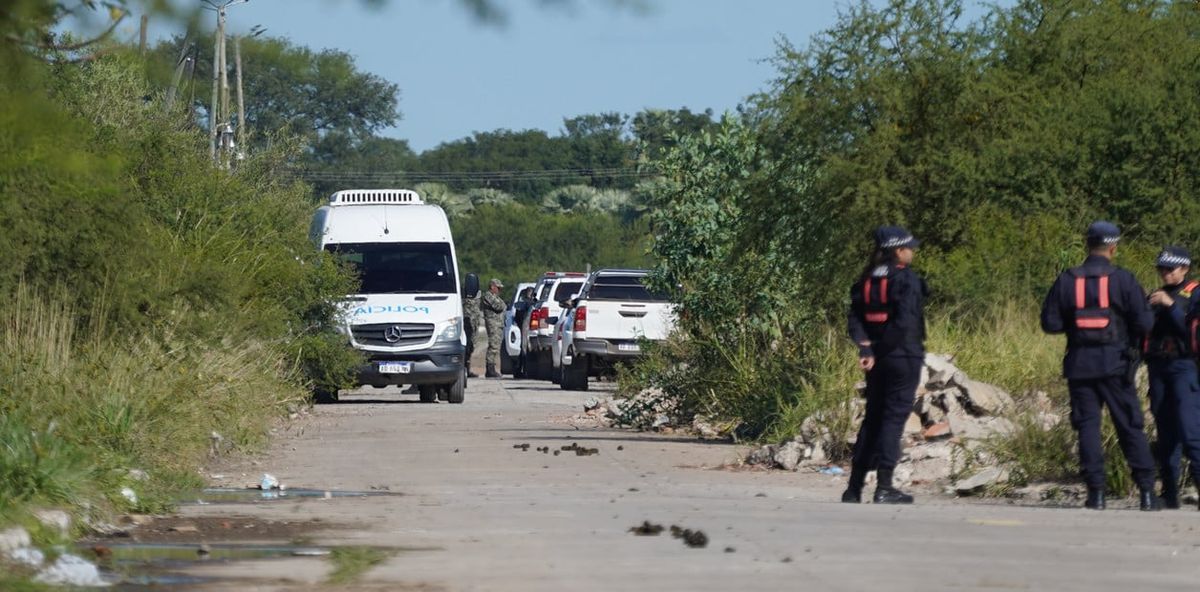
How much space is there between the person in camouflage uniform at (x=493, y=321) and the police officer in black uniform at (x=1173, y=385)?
28.3 meters

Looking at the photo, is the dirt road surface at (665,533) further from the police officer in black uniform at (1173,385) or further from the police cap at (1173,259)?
the police cap at (1173,259)

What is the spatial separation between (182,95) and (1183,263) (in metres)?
8.39

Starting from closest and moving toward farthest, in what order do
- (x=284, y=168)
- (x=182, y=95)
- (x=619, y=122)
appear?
(x=182, y=95) → (x=284, y=168) → (x=619, y=122)

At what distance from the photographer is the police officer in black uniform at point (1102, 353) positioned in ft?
38.0

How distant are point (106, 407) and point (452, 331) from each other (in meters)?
14.3

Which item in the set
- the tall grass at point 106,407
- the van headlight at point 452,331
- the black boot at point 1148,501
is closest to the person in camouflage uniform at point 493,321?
the van headlight at point 452,331

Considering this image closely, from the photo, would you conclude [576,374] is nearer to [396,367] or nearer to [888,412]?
[396,367]

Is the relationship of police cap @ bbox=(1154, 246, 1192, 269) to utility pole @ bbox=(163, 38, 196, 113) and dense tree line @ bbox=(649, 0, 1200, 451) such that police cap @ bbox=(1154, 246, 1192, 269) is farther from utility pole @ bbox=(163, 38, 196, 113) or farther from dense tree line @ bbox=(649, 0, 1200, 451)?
utility pole @ bbox=(163, 38, 196, 113)

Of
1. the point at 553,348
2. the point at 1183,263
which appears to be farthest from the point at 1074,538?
the point at 553,348

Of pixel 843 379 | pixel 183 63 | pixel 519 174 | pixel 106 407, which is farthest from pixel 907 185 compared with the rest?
pixel 519 174

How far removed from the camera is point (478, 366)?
52.5 meters

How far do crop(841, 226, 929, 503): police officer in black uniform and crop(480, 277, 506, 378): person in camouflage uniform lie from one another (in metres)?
28.2

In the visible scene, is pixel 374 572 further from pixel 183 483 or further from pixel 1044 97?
pixel 1044 97

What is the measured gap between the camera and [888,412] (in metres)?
11.7
